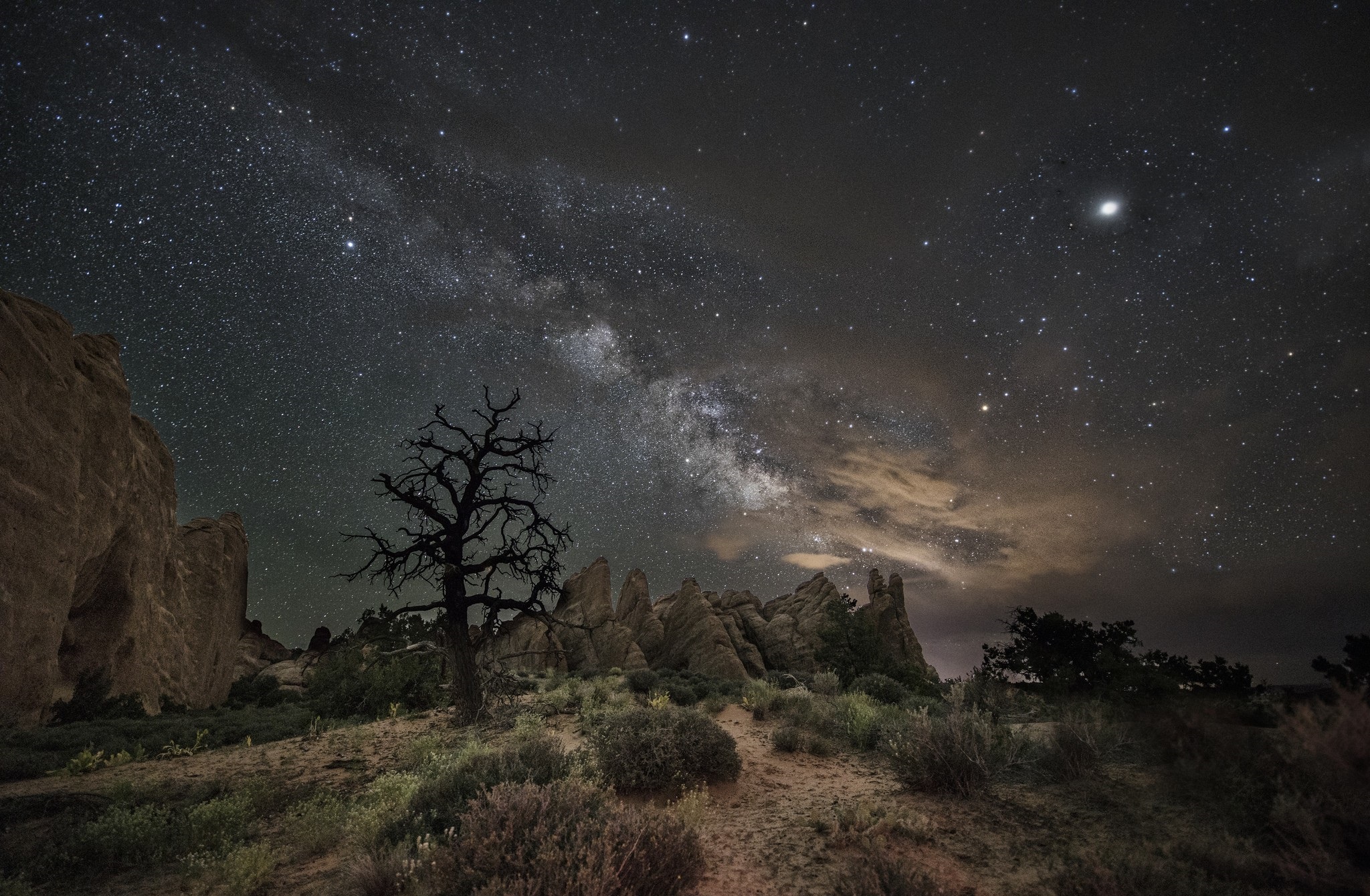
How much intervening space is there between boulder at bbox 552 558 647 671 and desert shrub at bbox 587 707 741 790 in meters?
22.2

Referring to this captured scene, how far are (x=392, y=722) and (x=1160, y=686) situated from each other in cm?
1706

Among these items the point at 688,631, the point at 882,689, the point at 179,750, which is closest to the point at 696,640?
the point at 688,631

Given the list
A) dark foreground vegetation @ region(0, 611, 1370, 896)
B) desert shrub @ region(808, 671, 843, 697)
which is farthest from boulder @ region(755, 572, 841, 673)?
dark foreground vegetation @ region(0, 611, 1370, 896)

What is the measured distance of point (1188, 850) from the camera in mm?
4328

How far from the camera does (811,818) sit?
625 cm

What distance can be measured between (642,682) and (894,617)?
29.1m

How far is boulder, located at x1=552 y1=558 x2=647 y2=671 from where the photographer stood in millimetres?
33281

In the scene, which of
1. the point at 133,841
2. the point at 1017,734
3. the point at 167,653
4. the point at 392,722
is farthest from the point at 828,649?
the point at 167,653

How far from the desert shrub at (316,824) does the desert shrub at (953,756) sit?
7727 mm

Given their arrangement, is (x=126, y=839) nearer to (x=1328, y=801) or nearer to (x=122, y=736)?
(x=122, y=736)

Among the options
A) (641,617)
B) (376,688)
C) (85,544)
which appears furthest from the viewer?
(641,617)

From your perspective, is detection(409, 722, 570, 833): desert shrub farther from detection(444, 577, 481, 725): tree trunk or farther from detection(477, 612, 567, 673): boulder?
detection(477, 612, 567, 673): boulder

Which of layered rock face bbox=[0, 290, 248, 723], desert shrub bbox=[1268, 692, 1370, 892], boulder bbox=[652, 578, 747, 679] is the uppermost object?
layered rock face bbox=[0, 290, 248, 723]

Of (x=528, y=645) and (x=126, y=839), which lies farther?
(x=528, y=645)
